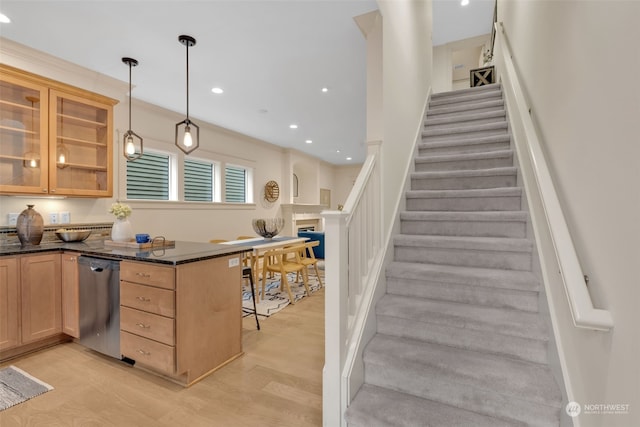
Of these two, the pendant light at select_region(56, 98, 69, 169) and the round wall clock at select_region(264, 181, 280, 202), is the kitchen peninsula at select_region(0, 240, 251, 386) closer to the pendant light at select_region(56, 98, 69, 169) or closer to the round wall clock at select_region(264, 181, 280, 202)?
the pendant light at select_region(56, 98, 69, 169)

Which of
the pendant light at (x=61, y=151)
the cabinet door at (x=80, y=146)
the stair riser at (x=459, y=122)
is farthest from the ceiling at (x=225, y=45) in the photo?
the stair riser at (x=459, y=122)

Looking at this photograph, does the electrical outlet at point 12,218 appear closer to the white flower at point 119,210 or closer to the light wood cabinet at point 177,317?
the white flower at point 119,210

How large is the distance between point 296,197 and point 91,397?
25.0 feet

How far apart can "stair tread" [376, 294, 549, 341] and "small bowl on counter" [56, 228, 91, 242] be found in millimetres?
3146

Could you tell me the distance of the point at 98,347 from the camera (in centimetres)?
245

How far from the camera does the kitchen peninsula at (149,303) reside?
2047mm

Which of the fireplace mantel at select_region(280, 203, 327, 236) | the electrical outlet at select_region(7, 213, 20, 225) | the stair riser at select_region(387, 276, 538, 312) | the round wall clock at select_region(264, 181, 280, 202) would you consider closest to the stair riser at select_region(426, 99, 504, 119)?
the stair riser at select_region(387, 276, 538, 312)

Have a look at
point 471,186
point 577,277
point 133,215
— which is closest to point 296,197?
point 133,215

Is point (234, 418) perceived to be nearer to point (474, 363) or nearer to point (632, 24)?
point (474, 363)

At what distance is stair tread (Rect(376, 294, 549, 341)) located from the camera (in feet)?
5.50

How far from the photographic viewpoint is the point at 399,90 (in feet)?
8.77

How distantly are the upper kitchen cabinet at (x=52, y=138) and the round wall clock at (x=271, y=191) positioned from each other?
3768 mm

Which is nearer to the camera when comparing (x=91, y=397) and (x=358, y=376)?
(x=358, y=376)

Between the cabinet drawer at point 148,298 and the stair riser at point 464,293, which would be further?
the cabinet drawer at point 148,298
